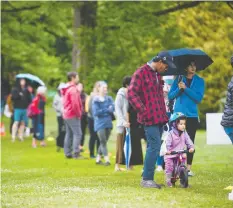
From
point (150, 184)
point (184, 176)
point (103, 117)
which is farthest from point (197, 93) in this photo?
point (103, 117)

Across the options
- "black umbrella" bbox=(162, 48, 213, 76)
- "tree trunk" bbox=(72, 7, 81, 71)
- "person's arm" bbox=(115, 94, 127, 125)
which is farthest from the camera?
"tree trunk" bbox=(72, 7, 81, 71)

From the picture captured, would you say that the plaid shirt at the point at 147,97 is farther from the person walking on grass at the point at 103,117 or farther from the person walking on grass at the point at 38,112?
→ the person walking on grass at the point at 38,112

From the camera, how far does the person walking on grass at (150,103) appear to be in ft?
43.4

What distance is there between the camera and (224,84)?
4194 centimetres

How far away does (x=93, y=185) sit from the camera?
Result: 13766mm

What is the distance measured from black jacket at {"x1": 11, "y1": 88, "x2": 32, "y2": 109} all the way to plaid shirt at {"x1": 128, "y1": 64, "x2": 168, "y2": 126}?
14.0m

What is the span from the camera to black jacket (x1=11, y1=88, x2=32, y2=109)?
26953 millimetres

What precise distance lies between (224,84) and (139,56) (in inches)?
485

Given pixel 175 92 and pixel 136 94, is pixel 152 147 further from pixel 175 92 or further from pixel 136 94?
pixel 175 92

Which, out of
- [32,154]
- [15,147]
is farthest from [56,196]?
[15,147]

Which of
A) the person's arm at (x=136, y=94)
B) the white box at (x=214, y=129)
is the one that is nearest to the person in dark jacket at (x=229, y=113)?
the person's arm at (x=136, y=94)

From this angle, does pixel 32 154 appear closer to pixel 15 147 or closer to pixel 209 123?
pixel 15 147

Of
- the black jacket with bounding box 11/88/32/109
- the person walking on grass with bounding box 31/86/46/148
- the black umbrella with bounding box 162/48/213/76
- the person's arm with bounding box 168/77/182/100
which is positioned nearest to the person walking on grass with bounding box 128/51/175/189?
the black umbrella with bounding box 162/48/213/76

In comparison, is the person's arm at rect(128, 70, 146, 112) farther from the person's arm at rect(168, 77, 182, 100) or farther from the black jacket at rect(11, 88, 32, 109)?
the black jacket at rect(11, 88, 32, 109)
